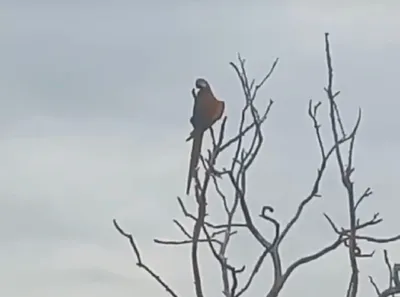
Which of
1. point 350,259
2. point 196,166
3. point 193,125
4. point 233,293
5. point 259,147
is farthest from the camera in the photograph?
point 193,125

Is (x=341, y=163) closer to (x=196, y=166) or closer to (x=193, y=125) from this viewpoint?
(x=196, y=166)

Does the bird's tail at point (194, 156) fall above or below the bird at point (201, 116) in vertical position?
below

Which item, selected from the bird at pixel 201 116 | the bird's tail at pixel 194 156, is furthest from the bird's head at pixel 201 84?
the bird's tail at pixel 194 156

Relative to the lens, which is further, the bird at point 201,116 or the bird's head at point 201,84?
the bird's head at point 201,84

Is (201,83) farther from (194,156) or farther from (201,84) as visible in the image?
(194,156)

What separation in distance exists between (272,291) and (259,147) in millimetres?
782

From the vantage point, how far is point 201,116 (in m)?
6.88

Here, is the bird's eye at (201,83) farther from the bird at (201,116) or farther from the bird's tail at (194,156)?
the bird's tail at (194,156)

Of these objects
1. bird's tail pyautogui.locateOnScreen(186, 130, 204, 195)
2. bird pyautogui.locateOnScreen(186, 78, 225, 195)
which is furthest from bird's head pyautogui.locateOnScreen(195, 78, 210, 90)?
bird's tail pyautogui.locateOnScreen(186, 130, 204, 195)

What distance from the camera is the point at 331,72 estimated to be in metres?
3.93

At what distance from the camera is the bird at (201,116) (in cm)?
552

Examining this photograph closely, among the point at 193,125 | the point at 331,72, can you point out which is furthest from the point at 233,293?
the point at 193,125

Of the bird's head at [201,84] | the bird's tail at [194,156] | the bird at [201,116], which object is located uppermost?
the bird's head at [201,84]

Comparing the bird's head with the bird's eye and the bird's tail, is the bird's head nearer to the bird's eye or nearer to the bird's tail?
the bird's eye
